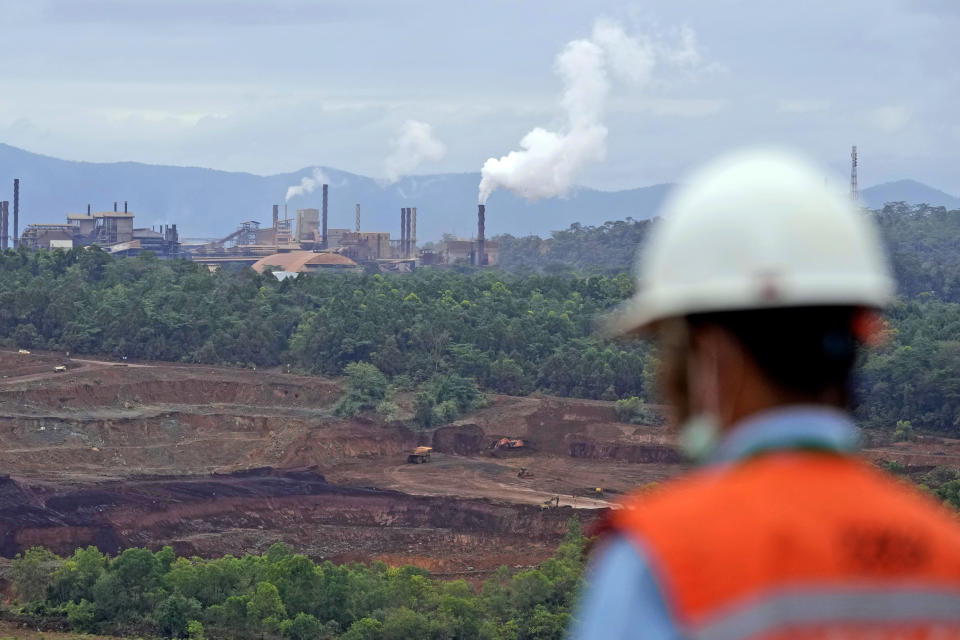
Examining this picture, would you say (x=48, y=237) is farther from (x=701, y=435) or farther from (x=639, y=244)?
(x=701, y=435)

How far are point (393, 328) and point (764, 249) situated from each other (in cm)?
5412

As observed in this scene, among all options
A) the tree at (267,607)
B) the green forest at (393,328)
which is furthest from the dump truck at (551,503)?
the tree at (267,607)

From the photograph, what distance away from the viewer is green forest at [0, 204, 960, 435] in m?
48.5

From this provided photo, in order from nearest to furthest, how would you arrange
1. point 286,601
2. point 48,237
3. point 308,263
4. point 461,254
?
point 286,601 → point 308,263 → point 48,237 → point 461,254

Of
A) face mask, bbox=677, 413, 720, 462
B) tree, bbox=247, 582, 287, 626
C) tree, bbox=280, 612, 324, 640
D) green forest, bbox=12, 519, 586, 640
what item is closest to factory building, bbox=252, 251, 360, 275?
green forest, bbox=12, 519, 586, 640

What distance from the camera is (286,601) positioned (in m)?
24.1

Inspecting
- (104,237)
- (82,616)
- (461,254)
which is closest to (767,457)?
(82,616)

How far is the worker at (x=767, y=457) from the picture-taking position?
67.7 inches

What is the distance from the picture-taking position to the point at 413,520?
36.4m

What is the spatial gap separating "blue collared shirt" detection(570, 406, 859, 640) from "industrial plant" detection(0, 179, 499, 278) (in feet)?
272

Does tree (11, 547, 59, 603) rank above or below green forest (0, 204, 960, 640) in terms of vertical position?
below

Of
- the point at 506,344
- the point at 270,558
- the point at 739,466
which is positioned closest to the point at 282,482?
the point at 270,558

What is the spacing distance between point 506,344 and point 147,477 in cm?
1940

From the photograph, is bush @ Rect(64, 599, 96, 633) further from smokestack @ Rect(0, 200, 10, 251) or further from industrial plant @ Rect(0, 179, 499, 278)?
smokestack @ Rect(0, 200, 10, 251)
